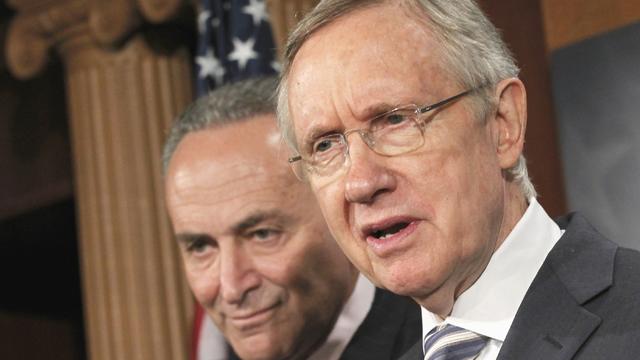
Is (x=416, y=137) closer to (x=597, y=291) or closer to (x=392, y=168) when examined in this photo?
(x=392, y=168)

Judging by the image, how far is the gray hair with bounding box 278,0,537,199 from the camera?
212 cm

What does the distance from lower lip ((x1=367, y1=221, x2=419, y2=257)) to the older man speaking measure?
2.79ft

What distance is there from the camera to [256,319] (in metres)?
2.95

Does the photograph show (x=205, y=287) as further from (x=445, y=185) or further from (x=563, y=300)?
(x=563, y=300)

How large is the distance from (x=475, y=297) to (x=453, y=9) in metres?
0.51

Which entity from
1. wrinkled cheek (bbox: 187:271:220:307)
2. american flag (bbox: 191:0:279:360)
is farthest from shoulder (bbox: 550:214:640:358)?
american flag (bbox: 191:0:279:360)

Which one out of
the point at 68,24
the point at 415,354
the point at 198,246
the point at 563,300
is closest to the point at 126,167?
the point at 68,24

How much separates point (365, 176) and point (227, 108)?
1145 mm

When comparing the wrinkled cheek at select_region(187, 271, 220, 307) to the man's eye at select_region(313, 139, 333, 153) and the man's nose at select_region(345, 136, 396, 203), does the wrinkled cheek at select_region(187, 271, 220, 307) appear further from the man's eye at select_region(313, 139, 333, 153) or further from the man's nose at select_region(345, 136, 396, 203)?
the man's nose at select_region(345, 136, 396, 203)

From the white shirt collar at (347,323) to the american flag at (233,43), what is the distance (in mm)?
1286

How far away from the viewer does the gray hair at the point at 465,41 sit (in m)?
2.12

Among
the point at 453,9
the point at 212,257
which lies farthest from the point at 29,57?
the point at 453,9

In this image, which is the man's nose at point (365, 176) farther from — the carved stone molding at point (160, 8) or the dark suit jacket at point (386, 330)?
the carved stone molding at point (160, 8)

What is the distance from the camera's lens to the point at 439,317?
7.10ft
